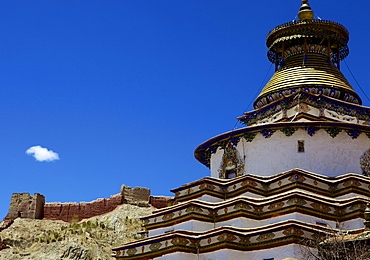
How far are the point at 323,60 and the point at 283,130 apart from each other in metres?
6.89

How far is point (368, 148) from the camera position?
1182 inches

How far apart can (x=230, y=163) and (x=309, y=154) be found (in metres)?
3.55

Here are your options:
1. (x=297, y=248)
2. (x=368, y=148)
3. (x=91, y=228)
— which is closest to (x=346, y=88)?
(x=368, y=148)

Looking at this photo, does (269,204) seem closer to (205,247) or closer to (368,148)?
(205,247)

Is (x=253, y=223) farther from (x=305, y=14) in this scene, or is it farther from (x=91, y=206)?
(x=91, y=206)

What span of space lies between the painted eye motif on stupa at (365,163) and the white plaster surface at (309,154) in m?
0.14

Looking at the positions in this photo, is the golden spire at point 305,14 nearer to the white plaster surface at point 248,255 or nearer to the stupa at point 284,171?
the stupa at point 284,171

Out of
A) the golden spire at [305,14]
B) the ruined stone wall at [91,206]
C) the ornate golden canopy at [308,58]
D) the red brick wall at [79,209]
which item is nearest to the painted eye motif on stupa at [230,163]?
the ornate golden canopy at [308,58]

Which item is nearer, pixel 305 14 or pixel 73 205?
pixel 305 14

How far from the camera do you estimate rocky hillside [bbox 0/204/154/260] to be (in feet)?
161

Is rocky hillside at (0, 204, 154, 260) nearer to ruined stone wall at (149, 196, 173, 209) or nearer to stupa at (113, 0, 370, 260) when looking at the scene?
ruined stone wall at (149, 196, 173, 209)

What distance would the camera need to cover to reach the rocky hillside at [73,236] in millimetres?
49062

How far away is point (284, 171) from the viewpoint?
2939cm

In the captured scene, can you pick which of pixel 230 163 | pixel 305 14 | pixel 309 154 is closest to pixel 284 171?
pixel 309 154
